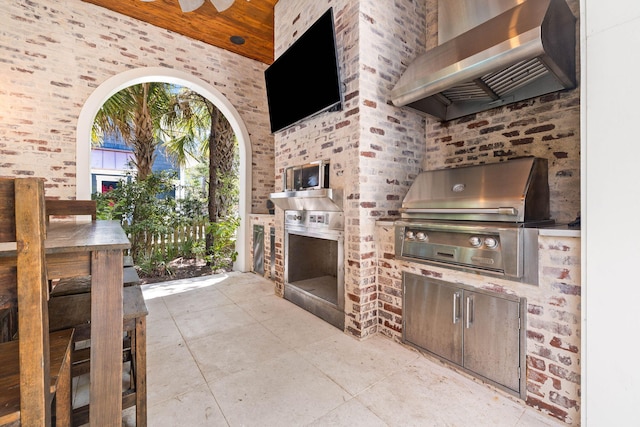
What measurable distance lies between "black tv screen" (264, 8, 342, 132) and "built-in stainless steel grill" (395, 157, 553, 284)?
4.26 ft

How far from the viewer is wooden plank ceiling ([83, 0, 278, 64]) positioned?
12.6 ft

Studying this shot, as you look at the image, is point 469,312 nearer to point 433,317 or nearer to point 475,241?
point 433,317

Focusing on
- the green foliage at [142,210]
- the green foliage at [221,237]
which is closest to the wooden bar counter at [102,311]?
the green foliage at [221,237]

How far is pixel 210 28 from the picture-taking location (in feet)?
14.2

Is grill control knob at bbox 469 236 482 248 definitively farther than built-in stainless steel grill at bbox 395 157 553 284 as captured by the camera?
Yes

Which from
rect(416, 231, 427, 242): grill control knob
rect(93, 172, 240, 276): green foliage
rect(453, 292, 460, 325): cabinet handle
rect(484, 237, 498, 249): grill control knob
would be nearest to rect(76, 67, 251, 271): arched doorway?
rect(93, 172, 240, 276): green foliage

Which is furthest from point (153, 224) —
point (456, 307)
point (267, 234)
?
point (456, 307)

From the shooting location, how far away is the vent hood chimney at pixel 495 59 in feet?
5.84

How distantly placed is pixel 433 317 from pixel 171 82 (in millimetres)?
5011

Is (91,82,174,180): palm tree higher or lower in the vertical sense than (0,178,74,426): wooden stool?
higher

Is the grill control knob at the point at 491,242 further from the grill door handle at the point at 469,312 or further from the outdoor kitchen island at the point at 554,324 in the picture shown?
the grill door handle at the point at 469,312

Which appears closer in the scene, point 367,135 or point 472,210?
point 472,210

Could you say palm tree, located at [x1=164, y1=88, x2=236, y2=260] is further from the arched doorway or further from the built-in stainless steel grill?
the built-in stainless steel grill

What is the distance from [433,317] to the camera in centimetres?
222
